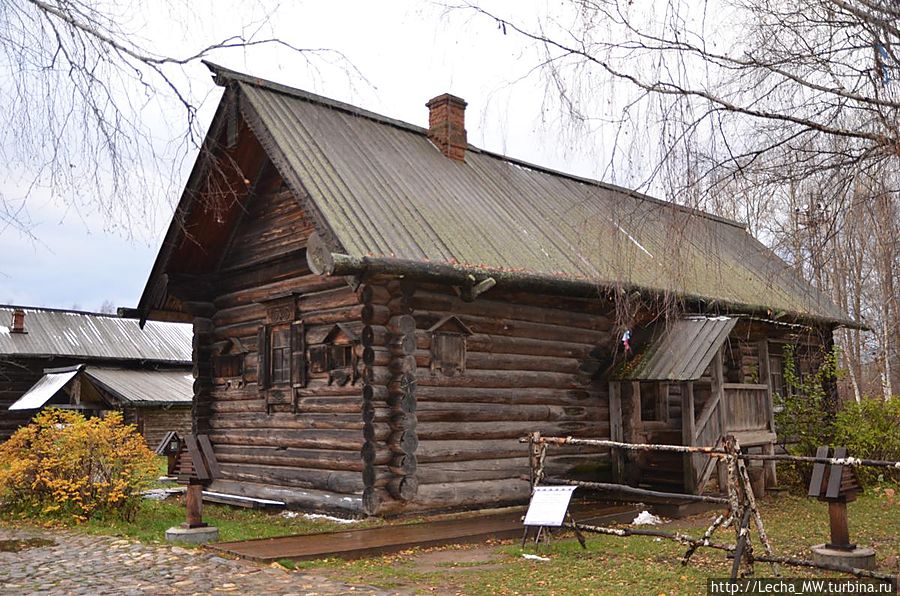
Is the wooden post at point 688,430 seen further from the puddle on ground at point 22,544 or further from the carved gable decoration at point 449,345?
the puddle on ground at point 22,544

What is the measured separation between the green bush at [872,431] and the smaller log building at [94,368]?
22571 mm

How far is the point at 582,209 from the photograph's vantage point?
1659 cm

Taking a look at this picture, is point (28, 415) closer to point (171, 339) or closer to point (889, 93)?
point (171, 339)

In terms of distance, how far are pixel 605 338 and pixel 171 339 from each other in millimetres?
26401

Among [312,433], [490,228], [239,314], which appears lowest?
[312,433]

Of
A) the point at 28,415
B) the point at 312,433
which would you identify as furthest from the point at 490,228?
the point at 28,415

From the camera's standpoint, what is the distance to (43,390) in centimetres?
2883

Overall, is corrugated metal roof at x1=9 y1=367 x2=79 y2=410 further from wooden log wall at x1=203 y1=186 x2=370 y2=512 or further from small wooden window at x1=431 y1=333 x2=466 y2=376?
small wooden window at x1=431 y1=333 x2=466 y2=376

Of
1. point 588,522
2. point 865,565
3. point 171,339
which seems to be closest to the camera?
point 865,565

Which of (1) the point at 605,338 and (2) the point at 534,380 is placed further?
(1) the point at 605,338

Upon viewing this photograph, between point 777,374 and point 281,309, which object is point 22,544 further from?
point 777,374

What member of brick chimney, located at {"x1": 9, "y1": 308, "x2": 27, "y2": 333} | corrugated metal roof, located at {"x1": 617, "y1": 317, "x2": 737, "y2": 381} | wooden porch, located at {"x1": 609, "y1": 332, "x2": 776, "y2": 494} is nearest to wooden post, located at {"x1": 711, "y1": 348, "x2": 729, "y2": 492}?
wooden porch, located at {"x1": 609, "y1": 332, "x2": 776, "y2": 494}

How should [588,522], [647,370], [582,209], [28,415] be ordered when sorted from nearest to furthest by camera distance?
[588,522], [647,370], [582,209], [28,415]

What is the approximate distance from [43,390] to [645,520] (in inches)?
950
